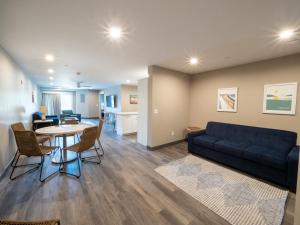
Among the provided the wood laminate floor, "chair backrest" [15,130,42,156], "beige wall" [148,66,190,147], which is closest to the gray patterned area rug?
the wood laminate floor

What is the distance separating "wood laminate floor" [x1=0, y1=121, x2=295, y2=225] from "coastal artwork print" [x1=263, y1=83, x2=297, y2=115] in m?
1.78

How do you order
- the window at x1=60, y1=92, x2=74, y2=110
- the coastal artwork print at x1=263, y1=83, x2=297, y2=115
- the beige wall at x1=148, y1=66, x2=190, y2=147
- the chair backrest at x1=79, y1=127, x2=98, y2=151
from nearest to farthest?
the chair backrest at x1=79, y1=127, x2=98, y2=151, the coastal artwork print at x1=263, y1=83, x2=297, y2=115, the beige wall at x1=148, y1=66, x2=190, y2=147, the window at x1=60, y1=92, x2=74, y2=110

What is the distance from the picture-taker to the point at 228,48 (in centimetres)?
271

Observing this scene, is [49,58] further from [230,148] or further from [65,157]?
[230,148]

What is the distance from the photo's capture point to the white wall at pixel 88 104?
35.7 feet

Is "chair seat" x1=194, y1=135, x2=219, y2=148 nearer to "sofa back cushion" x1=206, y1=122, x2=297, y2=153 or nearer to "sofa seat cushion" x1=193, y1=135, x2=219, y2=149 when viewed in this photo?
"sofa seat cushion" x1=193, y1=135, x2=219, y2=149

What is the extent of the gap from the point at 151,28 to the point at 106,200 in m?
2.61

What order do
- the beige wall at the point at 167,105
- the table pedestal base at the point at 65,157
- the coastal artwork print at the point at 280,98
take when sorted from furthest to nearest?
1. the beige wall at the point at 167,105
2. the table pedestal base at the point at 65,157
3. the coastal artwork print at the point at 280,98

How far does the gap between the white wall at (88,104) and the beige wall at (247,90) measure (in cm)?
861

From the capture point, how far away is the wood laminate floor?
1.68 metres

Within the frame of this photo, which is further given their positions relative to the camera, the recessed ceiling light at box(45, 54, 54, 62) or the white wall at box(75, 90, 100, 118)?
the white wall at box(75, 90, 100, 118)

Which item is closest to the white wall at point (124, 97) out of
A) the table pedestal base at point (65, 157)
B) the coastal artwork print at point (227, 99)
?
the table pedestal base at point (65, 157)

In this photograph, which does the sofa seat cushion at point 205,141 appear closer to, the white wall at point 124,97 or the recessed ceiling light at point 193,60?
the recessed ceiling light at point 193,60

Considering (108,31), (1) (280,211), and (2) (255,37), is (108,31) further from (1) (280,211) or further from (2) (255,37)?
(1) (280,211)
